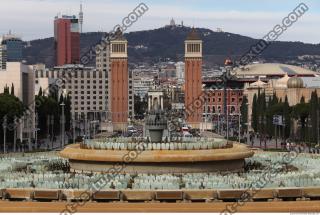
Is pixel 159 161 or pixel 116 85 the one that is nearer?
pixel 159 161

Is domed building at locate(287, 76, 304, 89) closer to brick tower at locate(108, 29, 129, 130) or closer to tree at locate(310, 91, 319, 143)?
tree at locate(310, 91, 319, 143)

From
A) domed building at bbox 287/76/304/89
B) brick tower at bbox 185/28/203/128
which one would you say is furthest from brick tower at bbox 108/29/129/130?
domed building at bbox 287/76/304/89

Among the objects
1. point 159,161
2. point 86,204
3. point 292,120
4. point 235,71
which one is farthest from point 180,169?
point 235,71

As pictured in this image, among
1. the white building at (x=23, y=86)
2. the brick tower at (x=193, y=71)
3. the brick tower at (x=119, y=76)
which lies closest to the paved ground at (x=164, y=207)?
the white building at (x=23, y=86)

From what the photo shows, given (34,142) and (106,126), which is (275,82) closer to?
(106,126)

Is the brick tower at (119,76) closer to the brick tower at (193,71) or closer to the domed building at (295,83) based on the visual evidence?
the brick tower at (193,71)

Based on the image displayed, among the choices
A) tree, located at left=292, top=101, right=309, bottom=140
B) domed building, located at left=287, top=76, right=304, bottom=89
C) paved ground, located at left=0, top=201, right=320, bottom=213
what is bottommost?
paved ground, located at left=0, top=201, right=320, bottom=213

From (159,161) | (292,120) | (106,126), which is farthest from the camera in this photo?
(106,126)

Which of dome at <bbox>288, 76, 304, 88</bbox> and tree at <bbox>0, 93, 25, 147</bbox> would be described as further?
dome at <bbox>288, 76, 304, 88</bbox>
